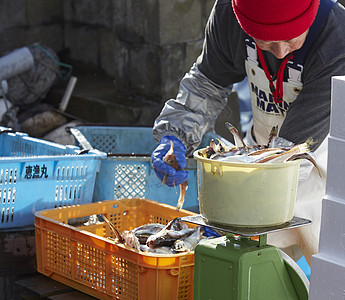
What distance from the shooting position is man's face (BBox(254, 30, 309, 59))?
8.66ft

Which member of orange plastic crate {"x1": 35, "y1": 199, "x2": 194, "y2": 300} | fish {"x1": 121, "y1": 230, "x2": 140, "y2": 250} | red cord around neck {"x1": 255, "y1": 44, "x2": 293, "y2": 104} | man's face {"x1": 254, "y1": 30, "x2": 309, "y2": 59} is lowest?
orange plastic crate {"x1": 35, "y1": 199, "x2": 194, "y2": 300}

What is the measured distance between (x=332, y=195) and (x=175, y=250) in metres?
1.01

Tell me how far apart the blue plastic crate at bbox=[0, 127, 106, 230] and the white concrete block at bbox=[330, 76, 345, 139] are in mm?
1911

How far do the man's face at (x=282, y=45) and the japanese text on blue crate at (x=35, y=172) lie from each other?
4.66 feet

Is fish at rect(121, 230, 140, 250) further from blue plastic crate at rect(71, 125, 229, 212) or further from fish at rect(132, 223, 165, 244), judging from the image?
blue plastic crate at rect(71, 125, 229, 212)

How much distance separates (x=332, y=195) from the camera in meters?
1.98

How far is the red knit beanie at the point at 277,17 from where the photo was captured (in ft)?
8.13

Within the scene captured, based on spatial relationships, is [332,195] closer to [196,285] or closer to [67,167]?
[196,285]

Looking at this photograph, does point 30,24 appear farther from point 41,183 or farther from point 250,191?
point 250,191

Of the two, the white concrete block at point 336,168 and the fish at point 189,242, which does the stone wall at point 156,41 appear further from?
the white concrete block at point 336,168

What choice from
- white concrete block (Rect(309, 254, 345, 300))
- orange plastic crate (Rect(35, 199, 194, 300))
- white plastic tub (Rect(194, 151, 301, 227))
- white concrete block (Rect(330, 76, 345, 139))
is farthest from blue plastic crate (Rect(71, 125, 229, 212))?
white concrete block (Rect(330, 76, 345, 139))

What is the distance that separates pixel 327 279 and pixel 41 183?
6.39ft

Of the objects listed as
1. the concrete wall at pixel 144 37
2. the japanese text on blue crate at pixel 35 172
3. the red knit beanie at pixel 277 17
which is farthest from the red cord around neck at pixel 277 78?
the concrete wall at pixel 144 37

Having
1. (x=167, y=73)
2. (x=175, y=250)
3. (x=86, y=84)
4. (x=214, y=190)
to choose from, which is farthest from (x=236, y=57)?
(x=86, y=84)
